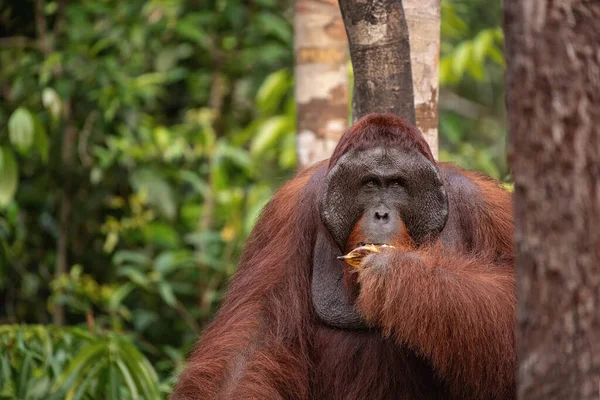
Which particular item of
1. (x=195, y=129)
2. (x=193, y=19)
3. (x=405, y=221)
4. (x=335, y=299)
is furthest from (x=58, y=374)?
(x=193, y=19)

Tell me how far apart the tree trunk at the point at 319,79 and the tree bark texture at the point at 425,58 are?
85 cm

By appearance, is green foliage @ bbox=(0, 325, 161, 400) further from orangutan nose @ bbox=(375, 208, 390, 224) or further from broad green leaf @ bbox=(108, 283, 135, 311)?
orangutan nose @ bbox=(375, 208, 390, 224)

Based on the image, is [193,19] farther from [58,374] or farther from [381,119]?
[381,119]

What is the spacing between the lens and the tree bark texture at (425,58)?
3.81 m

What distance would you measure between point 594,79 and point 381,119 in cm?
154

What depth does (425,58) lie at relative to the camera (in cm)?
383

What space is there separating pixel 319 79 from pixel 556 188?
10.1 feet

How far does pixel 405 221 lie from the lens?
320 cm

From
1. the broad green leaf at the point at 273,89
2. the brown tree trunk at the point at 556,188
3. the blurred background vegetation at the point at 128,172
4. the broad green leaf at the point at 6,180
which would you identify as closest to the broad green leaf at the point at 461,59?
the blurred background vegetation at the point at 128,172

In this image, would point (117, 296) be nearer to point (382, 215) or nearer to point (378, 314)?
point (382, 215)

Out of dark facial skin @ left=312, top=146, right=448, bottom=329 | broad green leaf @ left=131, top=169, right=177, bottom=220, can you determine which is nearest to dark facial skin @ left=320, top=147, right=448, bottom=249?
dark facial skin @ left=312, top=146, right=448, bottom=329

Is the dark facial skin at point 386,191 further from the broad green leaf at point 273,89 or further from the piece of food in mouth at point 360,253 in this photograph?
the broad green leaf at point 273,89

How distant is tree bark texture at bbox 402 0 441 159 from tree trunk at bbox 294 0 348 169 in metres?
0.85

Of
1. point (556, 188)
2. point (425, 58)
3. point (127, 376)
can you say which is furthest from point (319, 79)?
point (556, 188)
